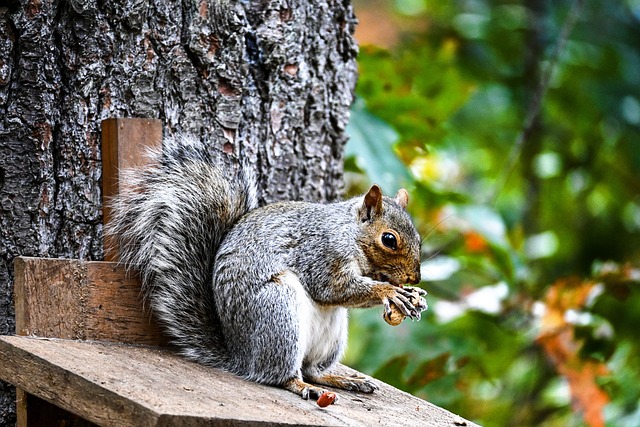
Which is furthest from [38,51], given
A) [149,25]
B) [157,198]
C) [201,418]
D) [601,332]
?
[601,332]

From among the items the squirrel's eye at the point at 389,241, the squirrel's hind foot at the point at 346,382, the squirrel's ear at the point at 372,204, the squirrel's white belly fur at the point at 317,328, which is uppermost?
the squirrel's ear at the point at 372,204

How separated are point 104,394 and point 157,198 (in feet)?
1.95

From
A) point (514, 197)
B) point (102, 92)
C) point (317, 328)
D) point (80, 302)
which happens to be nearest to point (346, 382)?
point (317, 328)

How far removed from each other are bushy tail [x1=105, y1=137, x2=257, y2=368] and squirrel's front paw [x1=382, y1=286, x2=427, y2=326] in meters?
0.37

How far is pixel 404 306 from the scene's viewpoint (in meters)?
1.81

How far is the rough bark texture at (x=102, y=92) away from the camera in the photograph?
1936mm

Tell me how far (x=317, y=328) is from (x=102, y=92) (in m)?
0.71

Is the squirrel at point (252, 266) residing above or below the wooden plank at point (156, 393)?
above

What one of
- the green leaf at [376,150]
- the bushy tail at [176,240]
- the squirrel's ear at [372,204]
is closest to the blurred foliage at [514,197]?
the green leaf at [376,150]

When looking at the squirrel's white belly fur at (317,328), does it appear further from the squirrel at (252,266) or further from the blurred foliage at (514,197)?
the blurred foliage at (514,197)

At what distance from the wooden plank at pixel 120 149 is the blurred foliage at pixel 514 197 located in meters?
0.66

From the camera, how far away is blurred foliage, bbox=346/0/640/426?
277 cm

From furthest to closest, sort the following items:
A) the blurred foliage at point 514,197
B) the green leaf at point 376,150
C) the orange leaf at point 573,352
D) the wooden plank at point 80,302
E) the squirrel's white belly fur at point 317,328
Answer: the orange leaf at point 573,352, the blurred foliage at point 514,197, the green leaf at point 376,150, the squirrel's white belly fur at point 317,328, the wooden plank at point 80,302

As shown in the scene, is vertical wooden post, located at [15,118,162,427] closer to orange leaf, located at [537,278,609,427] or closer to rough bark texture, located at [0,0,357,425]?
rough bark texture, located at [0,0,357,425]
